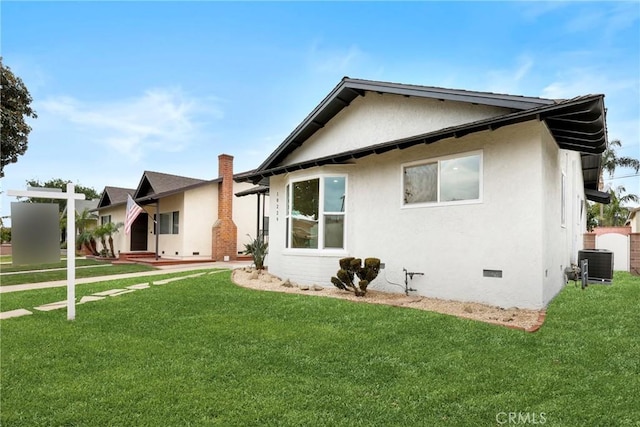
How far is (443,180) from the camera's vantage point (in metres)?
8.52

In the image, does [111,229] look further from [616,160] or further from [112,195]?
[616,160]

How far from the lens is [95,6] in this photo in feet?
35.1

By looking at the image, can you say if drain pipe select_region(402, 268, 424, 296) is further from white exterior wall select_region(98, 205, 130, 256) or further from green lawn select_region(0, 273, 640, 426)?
white exterior wall select_region(98, 205, 130, 256)

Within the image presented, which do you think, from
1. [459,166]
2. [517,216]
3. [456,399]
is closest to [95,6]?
[459,166]

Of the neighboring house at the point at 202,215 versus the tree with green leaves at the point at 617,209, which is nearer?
the neighboring house at the point at 202,215

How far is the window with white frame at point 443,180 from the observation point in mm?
8055

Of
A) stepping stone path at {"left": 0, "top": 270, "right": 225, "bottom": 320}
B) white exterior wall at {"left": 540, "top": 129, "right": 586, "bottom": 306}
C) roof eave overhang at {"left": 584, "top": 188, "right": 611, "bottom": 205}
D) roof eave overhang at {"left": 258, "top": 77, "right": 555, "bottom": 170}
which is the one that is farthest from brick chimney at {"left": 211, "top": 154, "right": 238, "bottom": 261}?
roof eave overhang at {"left": 584, "top": 188, "right": 611, "bottom": 205}

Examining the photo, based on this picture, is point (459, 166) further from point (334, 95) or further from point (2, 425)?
point (2, 425)

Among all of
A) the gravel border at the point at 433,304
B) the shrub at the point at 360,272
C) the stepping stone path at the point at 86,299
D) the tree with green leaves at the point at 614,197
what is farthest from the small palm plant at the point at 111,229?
the tree with green leaves at the point at 614,197

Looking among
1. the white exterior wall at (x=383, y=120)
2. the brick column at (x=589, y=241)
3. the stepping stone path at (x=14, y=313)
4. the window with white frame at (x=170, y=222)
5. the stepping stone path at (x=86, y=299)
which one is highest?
the white exterior wall at (x=383, y=120)

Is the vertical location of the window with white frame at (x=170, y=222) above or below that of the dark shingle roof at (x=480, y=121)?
below

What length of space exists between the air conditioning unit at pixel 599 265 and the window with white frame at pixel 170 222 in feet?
60.9
